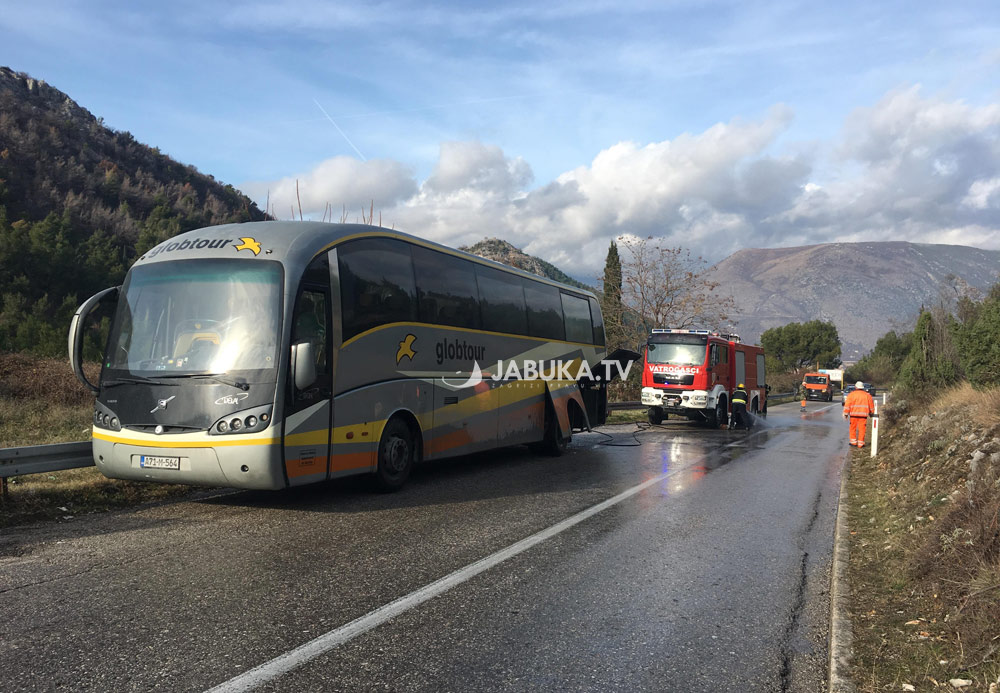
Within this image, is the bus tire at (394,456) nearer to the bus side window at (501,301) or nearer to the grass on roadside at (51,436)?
the grass on roadside at (51,436)

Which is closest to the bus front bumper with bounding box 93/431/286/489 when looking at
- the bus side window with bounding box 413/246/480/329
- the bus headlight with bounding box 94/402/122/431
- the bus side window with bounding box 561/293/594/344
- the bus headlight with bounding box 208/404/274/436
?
the bus headlight with bounding box 208/404/274/436

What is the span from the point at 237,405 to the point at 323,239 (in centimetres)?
214

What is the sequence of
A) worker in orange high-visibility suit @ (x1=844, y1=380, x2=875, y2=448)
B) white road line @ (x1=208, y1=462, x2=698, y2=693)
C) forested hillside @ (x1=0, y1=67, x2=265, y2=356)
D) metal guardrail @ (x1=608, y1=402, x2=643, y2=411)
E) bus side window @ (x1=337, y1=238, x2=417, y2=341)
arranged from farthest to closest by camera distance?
1. forested hillside @ (x1=0, y1=67, x2=265, y2=356)
2. metal guardrail @ (x1=608, y1=402, x2=643, y2=411)
3. worker in orange high-visibility suit @ (x1=844, y1=380, x2=875, y2=448)
4. bus side window @ (x1=337, y1=238, x2=417, y2=341)
5. white road line @ (x1=208, y1=462, x2=698, y2=693)

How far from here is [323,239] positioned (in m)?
8.30

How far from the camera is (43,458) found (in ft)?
25.9

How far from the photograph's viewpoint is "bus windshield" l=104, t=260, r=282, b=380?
7465 millimetres

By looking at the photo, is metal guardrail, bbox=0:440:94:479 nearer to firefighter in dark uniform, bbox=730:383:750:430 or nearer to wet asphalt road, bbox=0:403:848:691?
wet asphalt road, bbox=0:403:848:691

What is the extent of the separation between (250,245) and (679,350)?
697 inches

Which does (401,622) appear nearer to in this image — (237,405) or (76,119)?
(237,405)

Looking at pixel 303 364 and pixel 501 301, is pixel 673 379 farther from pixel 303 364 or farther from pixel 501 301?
pixel 303 364

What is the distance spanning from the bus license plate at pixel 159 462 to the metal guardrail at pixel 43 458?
1.19 m

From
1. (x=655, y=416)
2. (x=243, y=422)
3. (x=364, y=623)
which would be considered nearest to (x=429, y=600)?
(x=364, y=623)

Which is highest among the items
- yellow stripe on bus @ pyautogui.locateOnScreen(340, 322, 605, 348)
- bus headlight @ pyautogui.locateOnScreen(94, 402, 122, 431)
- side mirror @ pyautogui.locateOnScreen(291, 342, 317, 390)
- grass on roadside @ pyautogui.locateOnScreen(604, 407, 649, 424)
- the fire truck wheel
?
yellow stripe on bus @ pyautogui.locateOnScreen(340, 322, 605, 348)

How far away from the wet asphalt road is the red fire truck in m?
13.8
